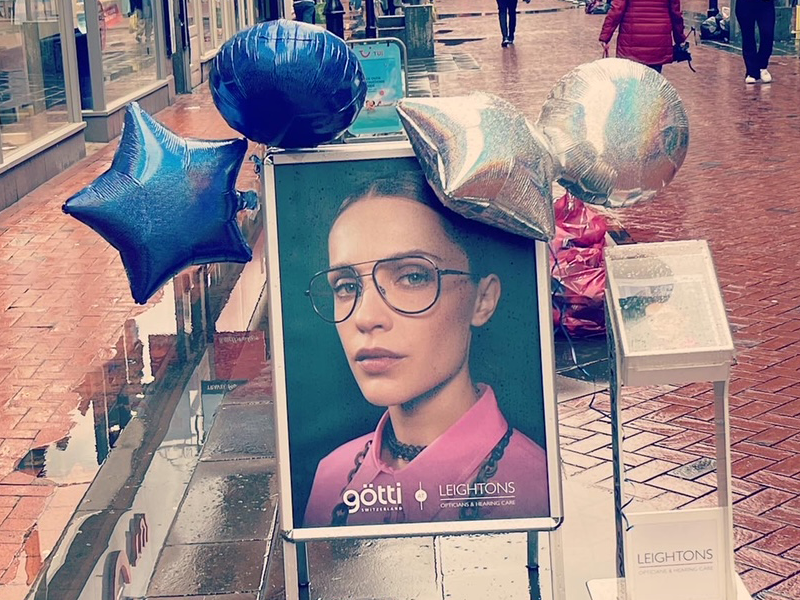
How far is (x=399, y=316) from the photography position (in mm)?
3414

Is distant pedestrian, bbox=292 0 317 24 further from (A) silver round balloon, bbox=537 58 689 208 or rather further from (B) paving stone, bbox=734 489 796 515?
(A) silver round balloon, bbox=537 58 689 208

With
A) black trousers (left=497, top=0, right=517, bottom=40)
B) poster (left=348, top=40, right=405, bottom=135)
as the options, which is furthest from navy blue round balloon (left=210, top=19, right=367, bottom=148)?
black trousers (left=497, top=0, right=517, bottom=40)

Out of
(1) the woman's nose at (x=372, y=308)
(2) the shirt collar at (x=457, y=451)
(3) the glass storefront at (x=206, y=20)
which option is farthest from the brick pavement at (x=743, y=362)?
(3) the glass storefront at (x=206, y=20)

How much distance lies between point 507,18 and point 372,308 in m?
24.6

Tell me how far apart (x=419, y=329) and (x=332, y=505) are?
0.53 m

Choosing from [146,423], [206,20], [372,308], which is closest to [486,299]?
[372,308]

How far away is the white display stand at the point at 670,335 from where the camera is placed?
3303mm

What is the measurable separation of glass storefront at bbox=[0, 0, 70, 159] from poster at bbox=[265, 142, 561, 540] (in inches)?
306

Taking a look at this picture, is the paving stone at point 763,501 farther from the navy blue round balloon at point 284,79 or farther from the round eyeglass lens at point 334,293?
the navy blue round balloon at point 284,79

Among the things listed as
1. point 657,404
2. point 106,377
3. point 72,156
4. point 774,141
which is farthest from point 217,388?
point 774,141

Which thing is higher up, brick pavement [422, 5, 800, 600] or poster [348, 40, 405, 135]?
poster [348, 40, 405, 135]

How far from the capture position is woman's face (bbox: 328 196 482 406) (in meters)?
3.39

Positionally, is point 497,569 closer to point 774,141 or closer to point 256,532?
point 256,532

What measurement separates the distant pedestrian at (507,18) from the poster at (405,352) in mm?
23157
